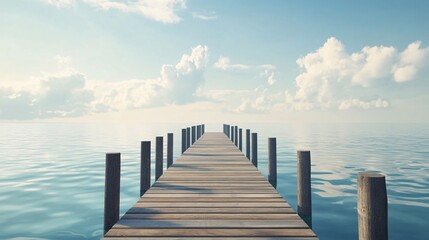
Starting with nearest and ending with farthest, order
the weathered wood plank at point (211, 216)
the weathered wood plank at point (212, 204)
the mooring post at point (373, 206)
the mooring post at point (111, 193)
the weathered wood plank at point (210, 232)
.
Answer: the mooring post at point (373, 206)
the weathered wood plank at point (210, 232)
the weathered wood plank at point (211, 216)
the mooring post at point (111, 193)
the weathered wood plank at point (212, 204)

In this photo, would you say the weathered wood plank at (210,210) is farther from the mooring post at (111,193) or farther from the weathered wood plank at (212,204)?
the mooring post at (111,193)

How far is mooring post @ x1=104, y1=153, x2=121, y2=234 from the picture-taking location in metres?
4.94

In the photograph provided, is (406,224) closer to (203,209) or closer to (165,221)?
(203,209)

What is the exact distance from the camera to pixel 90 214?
28.1ft

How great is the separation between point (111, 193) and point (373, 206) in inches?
147

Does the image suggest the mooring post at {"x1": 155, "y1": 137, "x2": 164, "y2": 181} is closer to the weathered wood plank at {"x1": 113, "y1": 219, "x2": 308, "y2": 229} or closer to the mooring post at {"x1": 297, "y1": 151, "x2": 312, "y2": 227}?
the mooring post at {"x1": 297, "y1": 151, "x2": 312, "y2": 227}

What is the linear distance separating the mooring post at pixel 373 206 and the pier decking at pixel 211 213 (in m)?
0.80

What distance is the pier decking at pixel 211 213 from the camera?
13.3 ft

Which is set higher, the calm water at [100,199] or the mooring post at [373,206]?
the mooring post at [373,206]

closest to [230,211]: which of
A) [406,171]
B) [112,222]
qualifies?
[112,222]

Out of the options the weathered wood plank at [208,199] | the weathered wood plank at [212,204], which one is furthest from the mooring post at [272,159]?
the weathered wood plank at [212,204]

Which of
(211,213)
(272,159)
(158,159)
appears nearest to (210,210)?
(211,213)

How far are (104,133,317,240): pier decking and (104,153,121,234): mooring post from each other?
0.29m

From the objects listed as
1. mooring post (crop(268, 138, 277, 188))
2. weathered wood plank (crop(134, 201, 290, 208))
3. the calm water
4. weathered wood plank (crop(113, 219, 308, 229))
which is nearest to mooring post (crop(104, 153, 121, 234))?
weathered wood plank (crop(134, 201, 290, 208))
